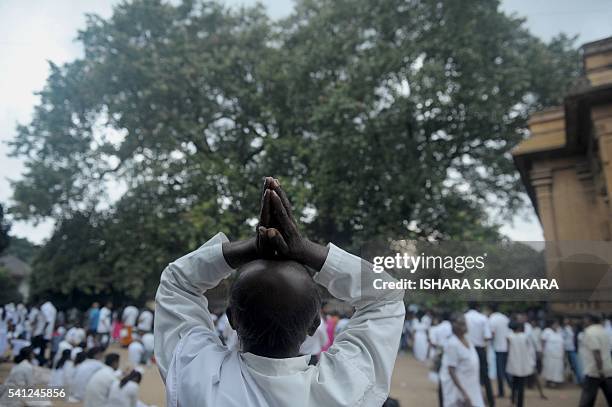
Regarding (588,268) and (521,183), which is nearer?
(588,268)

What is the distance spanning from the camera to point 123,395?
549cm

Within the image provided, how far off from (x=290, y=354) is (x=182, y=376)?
27 cm

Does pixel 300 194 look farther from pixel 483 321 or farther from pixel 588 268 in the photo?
pixel 588 268

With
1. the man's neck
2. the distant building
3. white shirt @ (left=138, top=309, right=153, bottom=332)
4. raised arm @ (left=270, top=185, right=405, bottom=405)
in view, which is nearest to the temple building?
raised arm @ (left=270, top=185, right=405, bottom=405)

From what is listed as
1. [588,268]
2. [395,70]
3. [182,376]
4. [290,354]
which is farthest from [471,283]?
[395,70]

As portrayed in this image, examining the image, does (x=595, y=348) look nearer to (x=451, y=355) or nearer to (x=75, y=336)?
(x=451, y=355)

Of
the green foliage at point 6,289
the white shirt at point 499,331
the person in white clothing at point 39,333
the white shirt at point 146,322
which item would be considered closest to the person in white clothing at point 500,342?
the white shirt at point 499,331

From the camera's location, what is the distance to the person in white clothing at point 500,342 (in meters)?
7.88

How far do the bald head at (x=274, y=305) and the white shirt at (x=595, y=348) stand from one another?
20.1 ft

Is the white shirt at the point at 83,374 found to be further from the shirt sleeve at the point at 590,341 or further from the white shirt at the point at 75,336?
the shirt sleeve at the point at 590,341

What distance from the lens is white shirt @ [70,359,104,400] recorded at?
6256 millimetres

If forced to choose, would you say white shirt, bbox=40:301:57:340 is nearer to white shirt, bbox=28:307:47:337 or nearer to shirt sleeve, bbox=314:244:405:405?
white shirt, bbox=28:307:47:337

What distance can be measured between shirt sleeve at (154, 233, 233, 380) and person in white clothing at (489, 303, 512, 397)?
7613mm

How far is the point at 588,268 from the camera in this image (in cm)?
398
